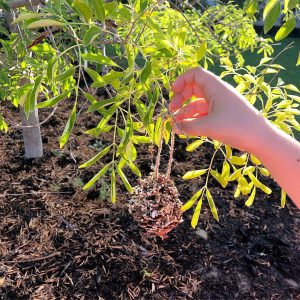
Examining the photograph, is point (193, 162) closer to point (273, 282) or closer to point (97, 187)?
point (97, 187)

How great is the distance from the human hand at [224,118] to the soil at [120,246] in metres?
0.86

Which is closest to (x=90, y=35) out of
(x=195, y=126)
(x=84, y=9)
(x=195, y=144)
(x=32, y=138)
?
(x=84, y=9)

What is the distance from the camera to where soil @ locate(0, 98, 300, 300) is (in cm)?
232

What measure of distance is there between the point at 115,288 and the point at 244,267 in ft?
2.58

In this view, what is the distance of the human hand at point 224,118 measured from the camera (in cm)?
124

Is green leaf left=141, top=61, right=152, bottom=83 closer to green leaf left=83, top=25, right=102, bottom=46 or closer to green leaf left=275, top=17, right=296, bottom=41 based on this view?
green leaf left=83, top=25, right=102, bottom=46

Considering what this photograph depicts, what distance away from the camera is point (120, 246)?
254 centimetres

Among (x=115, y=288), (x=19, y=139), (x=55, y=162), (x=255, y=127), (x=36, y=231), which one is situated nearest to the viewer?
(x=255, y=127)

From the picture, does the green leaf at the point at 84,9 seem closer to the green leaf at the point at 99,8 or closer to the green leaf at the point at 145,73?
the green leaf at the point at 99,8

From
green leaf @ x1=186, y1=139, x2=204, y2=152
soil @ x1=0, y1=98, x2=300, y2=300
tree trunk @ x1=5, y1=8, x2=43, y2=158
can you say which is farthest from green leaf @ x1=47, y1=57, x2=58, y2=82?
tree trunk @ x1=5, y1=8, x2=43, y2=158

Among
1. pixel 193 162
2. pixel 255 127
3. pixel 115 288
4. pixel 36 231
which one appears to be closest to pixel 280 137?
pixel 255 127

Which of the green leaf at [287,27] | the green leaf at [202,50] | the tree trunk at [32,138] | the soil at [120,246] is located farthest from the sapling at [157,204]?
the tree trunk at [32,138]

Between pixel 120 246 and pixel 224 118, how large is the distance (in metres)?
1.51

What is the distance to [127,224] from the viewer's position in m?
2.70
